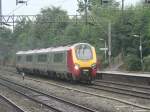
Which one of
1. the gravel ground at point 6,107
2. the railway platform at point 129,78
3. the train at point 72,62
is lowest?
the gravel ground at point 6,107

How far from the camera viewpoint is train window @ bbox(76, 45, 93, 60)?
116ft

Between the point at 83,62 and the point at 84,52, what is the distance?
93 centimetres

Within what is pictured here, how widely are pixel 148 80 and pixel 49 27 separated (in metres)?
66.4

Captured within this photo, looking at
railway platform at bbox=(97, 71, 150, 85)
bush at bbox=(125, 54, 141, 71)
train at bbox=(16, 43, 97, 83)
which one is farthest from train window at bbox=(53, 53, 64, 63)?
bush at bbox=(125, 54, 141, 71)

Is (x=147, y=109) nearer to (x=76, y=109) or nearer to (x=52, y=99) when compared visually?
(x=76, y=109)

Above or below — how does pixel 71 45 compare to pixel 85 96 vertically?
above

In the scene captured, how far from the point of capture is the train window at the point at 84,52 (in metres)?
35.4

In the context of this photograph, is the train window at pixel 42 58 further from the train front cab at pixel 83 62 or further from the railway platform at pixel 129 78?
the train front cab at pixel 83 62

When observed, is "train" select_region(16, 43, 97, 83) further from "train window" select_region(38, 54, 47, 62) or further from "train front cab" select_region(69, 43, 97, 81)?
"train window" select_region(38, 54, 47, 62)

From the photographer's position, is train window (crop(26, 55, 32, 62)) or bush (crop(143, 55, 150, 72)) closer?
train window (crop(26, 55, 32, 62))

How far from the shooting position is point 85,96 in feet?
85.7

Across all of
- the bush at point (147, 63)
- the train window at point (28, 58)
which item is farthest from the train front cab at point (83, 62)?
the bush at point (147, 63)

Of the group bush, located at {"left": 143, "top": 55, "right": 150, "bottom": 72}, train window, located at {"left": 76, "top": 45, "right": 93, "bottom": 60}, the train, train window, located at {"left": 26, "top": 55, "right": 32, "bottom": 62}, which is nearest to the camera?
the train

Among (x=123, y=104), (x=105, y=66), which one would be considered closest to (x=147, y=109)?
(x=123, y=104)
